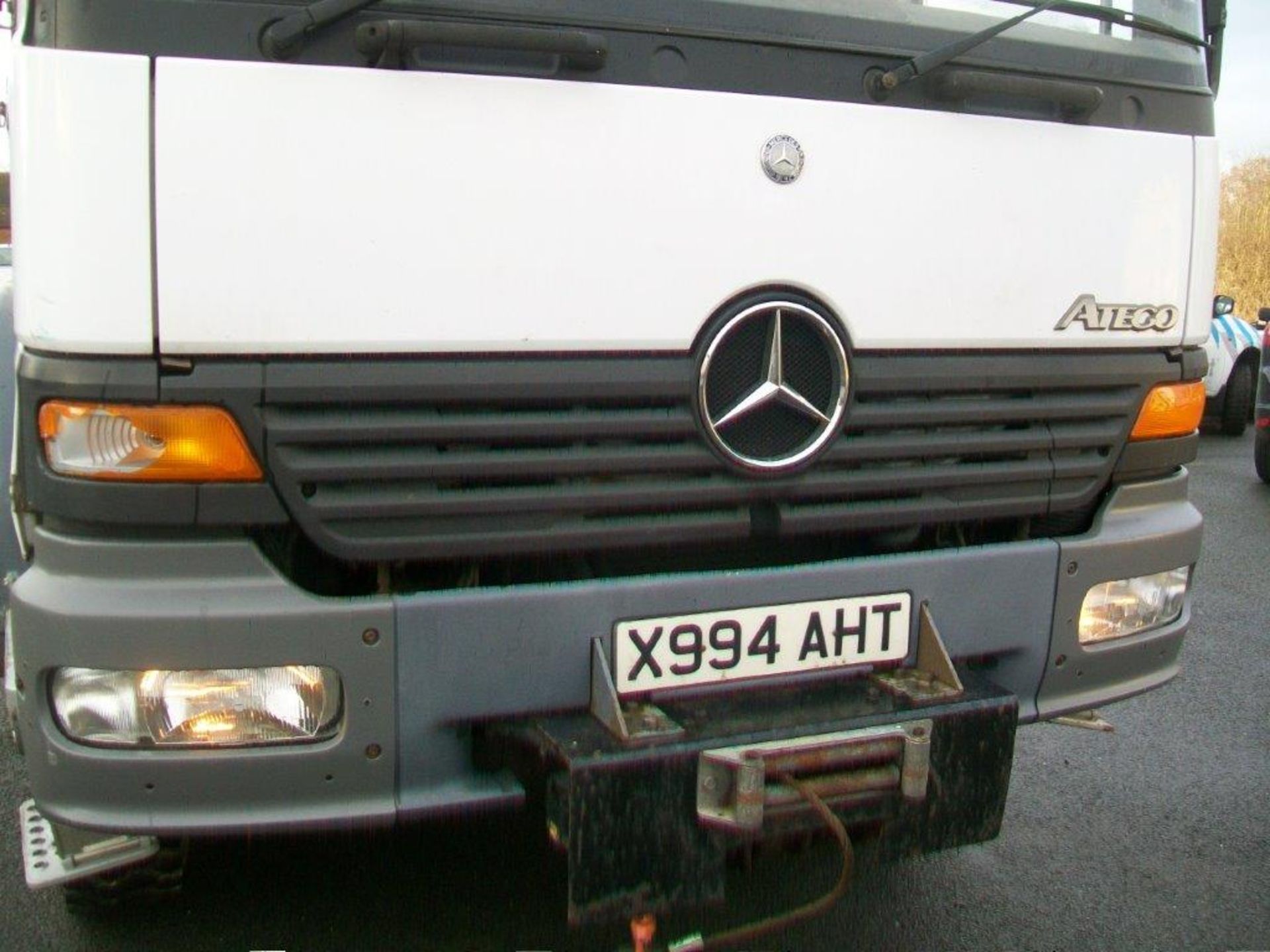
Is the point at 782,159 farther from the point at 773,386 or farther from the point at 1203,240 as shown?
the point at 1203,240

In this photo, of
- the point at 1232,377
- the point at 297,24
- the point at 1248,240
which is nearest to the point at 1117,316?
the point at 297,24

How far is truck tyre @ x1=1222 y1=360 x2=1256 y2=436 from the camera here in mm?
12188

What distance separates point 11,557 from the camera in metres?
3.53

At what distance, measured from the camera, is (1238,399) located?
12.2 metres

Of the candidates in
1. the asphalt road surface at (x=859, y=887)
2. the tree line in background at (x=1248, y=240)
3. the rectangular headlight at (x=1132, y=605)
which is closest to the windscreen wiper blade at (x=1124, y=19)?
the rectangular headlight at (x=1132, y=605)

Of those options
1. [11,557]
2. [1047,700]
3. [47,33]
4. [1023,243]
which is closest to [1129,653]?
[1047,700]

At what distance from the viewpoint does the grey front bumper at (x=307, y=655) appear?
6.63 ft

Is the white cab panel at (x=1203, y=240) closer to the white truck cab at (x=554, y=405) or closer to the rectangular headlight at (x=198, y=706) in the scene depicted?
the white truck cab at (x=554, y=405)

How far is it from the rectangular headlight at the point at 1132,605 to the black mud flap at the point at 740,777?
43cm

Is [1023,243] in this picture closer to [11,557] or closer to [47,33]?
[47,33]

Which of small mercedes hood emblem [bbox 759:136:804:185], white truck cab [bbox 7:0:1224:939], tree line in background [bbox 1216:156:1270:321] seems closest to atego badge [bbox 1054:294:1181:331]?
white truck cab [bbox 7:0:1224:939]

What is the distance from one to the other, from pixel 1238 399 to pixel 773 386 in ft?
37.2

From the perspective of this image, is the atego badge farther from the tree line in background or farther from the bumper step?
the tree line in background

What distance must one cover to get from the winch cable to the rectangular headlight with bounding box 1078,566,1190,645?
0.80 meters
